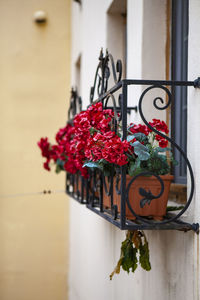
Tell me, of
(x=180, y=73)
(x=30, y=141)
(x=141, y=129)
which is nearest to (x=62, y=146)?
(x=180, y=73)

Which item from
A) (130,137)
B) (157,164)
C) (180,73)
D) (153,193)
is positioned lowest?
(153,193)

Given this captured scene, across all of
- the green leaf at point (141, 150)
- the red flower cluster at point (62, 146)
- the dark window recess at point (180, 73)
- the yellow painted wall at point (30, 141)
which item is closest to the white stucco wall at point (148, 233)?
the dark window recess at point (180, 73)

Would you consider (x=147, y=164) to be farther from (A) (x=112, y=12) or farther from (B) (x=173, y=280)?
(A) (x=112, y=12)

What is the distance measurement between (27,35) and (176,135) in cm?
482

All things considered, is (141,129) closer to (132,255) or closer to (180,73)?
(132,255)

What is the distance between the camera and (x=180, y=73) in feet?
10.1

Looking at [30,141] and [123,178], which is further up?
[30,141]

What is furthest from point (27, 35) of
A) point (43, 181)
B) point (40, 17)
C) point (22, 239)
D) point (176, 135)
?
point (176, 135)

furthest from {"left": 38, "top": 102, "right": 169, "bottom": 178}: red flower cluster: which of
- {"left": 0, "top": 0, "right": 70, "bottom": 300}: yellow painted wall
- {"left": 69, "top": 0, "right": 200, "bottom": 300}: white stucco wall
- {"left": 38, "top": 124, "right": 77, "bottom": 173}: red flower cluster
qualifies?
{"left": 0, "top": 0, "right": 70, "bottom": 300}: yellow painted wall

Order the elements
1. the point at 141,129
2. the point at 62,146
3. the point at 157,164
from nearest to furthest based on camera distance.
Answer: the point at 157,164 → the point at 141,129 → the point at 62,146

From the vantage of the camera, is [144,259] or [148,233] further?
[148,233]

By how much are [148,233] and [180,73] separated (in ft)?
3.12

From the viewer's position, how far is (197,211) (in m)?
2.21

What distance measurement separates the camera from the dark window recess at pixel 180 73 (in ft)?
9.89
